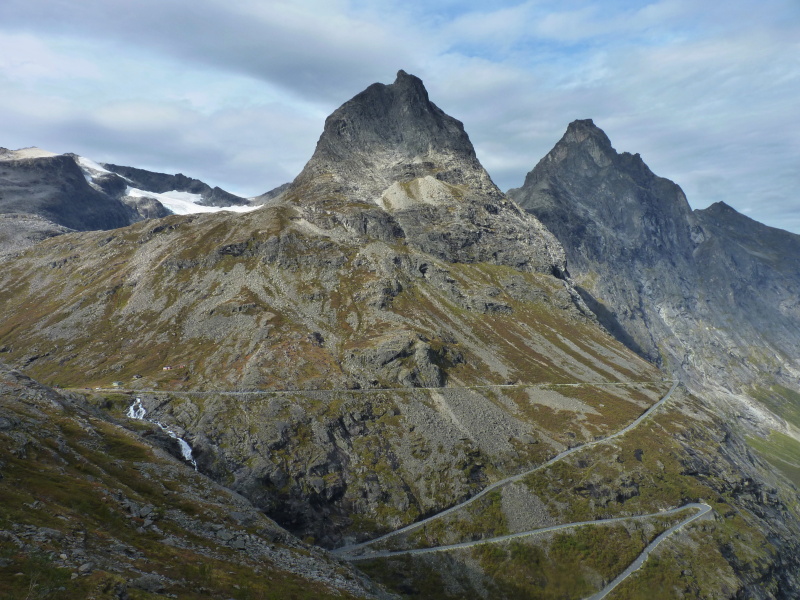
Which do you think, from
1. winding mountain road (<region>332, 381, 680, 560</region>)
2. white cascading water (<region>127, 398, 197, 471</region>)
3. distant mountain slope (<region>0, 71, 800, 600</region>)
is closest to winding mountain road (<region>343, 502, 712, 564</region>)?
distant mountain slope (<region>0, 71, 800, 600</region>)

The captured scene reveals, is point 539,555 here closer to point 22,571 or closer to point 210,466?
point 210,466

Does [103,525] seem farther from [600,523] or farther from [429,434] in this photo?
[600,523]

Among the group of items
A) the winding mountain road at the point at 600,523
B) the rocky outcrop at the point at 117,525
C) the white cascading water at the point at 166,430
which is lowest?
the winding mountain road at the point at 600,523

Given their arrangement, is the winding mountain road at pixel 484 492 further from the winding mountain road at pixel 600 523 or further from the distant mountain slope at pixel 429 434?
the winding mountain road at pixel 600 523

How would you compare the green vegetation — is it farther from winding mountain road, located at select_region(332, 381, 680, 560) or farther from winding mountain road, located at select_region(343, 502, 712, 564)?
winding mountain road, located at select_region(343, 502, 712, 564)

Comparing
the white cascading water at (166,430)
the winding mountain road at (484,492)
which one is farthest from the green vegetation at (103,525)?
the winding mountain road at (484,492)

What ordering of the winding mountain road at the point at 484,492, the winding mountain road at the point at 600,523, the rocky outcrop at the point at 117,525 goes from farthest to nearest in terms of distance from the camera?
the winding mountain road at the point at 484,492 → the winding mountain road at the point at 600,523 → the rocky outcrop at the point at 117,525

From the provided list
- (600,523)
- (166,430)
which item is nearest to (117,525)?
(166,430)

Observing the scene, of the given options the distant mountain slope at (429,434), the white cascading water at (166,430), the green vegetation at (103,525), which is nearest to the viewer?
the green vegetation at (103,525)

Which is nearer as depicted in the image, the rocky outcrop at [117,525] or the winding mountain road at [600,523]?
the rocky outcrop at [117,525]
